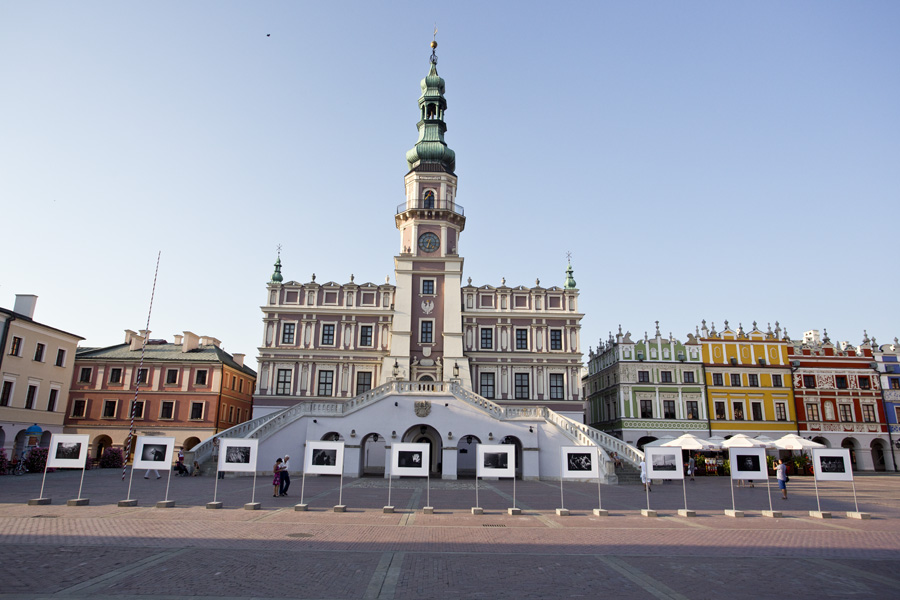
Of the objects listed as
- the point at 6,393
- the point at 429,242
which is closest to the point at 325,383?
A: the point at 429,242

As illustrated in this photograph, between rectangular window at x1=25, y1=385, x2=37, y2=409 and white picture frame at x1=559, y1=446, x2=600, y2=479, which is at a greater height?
rectangular window at x1=25, y1=385, x2=37, y2=409

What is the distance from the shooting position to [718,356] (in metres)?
55.0

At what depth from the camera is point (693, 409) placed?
5334 centimetres

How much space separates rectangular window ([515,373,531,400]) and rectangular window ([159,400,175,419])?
2886 centimetres

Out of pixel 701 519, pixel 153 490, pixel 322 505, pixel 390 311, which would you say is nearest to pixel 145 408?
pixel 390 311

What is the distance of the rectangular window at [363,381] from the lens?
47.7 meters

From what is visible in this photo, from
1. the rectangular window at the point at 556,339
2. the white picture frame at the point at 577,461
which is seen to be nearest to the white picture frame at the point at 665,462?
the white picture frame at the point at 577,461

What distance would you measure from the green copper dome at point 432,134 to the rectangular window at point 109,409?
3201 cm

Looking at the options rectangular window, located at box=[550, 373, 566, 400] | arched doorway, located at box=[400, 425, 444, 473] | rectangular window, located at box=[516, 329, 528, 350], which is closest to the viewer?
arched doorway, located at box=[400, 425, 444, 473]

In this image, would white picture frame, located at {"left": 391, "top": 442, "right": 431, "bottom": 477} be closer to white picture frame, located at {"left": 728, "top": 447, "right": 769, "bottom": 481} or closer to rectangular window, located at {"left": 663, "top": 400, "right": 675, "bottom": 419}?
white picture frame, located at {"left": 728, "top": 447, "right": 769, "bottom": 481}

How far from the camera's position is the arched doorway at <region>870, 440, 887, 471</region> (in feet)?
183

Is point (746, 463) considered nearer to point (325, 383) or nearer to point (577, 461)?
point (577, 461)

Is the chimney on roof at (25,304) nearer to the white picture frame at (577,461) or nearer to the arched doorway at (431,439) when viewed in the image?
the arched doorway at (431,439)

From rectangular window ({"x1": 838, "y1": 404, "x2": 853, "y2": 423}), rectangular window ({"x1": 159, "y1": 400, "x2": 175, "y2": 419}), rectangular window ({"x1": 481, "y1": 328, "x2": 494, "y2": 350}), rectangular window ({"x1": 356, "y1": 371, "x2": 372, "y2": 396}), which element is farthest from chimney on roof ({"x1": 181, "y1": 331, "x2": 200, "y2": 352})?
rectangular window ({"x1": 838, "y1": 404, "x2": 853, "y2": 423})
